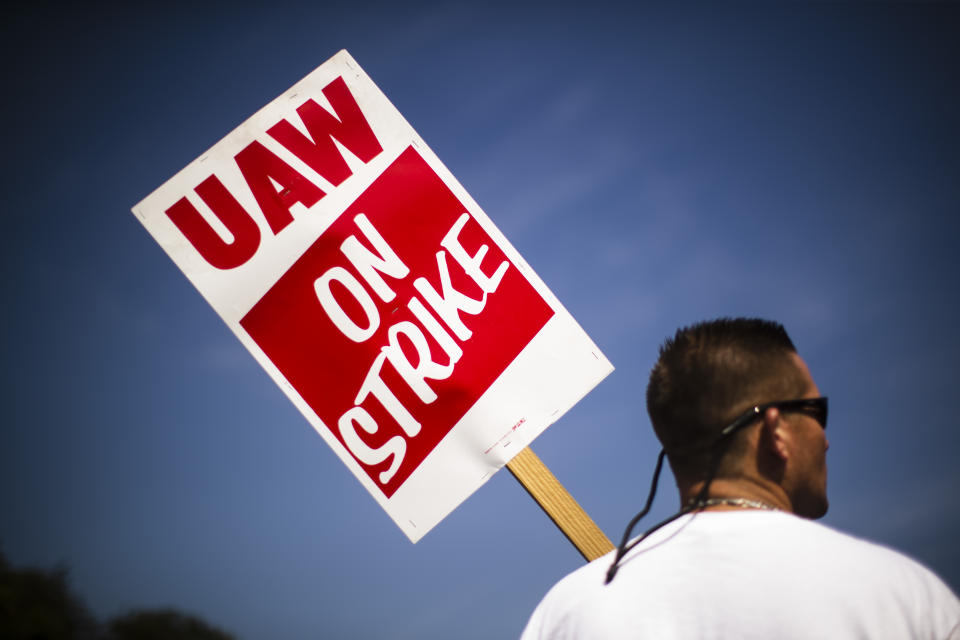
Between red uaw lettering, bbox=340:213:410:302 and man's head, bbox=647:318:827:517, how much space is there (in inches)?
44.7

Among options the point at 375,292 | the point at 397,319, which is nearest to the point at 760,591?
the point at 397,319

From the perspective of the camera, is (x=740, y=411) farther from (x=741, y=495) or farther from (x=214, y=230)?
(x=214, y=230)

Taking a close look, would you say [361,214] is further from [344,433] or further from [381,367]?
[344,433]

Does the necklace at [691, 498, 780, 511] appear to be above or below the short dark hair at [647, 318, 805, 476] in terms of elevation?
below

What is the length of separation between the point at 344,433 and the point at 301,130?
130 cm

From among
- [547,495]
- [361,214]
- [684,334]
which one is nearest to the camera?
[684,334]

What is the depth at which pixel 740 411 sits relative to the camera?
5.41ft

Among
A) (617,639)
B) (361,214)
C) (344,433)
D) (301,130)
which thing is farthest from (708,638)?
(301,130)

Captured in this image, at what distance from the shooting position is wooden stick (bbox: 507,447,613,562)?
6.53 feet

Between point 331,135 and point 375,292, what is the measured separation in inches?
28.5

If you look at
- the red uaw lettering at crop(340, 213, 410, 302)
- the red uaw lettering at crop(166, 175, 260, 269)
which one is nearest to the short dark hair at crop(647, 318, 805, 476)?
the red uaw lettering at crop(340, 213, 410, 302)

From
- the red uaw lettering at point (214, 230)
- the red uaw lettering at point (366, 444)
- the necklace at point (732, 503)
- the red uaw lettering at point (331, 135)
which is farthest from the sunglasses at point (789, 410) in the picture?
the red uaw lettering at point (214, 230)

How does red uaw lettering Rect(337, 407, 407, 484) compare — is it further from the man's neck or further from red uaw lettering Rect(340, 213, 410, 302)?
the man's neck

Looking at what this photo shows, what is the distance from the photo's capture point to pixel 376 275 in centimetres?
234
